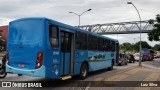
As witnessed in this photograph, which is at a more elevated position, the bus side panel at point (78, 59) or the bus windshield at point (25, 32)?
the bus windshield at point (25, 32)

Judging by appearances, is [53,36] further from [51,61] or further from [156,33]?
[156,33]

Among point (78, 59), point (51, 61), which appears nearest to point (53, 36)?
point (51, 61)

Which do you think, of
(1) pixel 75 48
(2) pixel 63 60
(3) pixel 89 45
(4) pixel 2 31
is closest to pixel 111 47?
(3) pixel 89 45

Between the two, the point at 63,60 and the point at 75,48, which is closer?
the point at 63,60

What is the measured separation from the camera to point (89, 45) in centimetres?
1695

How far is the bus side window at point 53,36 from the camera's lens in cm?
1220

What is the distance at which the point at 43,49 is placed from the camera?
1169cm

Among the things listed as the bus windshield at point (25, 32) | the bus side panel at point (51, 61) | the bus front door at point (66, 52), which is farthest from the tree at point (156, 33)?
the bus windshield at point (25, 32)

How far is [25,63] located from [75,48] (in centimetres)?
318

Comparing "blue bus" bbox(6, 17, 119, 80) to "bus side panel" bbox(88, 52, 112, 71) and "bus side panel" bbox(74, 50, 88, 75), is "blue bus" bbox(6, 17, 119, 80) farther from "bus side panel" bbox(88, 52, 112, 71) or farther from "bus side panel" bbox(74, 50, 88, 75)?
"bus side panel" bbox(88, 52, 112, 71)

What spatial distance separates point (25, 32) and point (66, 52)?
7.66 feet

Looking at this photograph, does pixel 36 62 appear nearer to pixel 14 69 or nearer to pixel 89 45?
pixel 14 69

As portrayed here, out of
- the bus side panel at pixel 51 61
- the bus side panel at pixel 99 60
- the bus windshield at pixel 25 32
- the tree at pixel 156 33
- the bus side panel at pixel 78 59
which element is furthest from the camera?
the tree at pixel 156 33

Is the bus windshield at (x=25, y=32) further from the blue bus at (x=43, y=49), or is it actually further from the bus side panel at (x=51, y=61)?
the bus side panel at (x=51, y=61)
